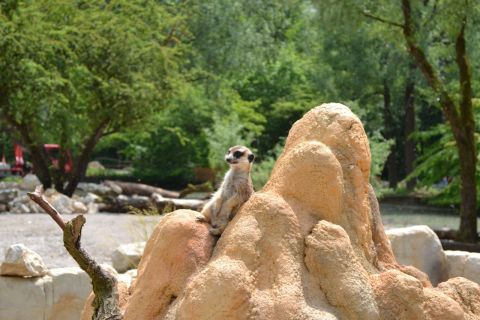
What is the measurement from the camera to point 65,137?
74.9ft

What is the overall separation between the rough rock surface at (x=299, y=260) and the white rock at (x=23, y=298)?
272cm

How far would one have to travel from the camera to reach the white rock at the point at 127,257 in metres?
9.68

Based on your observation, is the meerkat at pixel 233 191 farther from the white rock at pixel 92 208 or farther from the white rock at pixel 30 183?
the white rock at pixel 30 183

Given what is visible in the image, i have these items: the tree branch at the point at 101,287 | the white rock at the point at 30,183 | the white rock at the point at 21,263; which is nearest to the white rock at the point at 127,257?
the white rock at the point at 21,263

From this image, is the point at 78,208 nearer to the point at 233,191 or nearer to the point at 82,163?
the point at 82,163

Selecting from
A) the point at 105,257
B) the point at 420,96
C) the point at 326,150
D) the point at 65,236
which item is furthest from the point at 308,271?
the point at 420,96

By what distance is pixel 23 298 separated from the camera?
7.87 meters

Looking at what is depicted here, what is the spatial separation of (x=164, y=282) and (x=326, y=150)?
50.3 inches

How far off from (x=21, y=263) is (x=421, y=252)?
13.1 feet

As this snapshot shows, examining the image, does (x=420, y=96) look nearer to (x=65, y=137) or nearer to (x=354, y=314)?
(x=65, y=137)

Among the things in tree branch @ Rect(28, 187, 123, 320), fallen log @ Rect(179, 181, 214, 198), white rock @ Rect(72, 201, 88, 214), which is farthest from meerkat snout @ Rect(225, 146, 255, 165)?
fallen log @ Rect(179, 181, 214, 198)

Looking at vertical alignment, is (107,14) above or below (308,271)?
above

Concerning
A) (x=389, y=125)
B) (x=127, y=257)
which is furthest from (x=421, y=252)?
(x=389, y=125)

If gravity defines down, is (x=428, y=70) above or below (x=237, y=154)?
above
